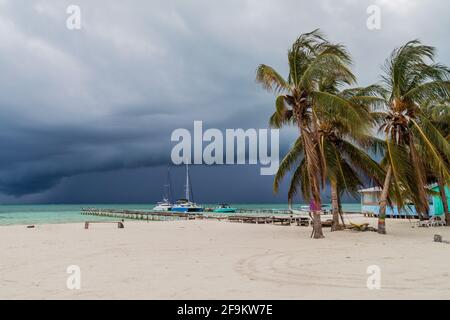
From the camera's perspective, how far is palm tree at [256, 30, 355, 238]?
1666 centimetres

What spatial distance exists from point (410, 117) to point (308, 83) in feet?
18.9

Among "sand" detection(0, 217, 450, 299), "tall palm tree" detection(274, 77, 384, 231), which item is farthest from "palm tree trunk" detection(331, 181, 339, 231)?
"sand" detection(0, 217, 450, 299)

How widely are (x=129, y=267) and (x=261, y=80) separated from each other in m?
10.7

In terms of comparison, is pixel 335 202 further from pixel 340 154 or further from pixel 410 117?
pixel 410 117

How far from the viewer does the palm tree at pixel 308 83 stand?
54.6 ft

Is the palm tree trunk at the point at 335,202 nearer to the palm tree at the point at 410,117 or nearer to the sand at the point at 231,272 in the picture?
the palm tree at the point at 410,117

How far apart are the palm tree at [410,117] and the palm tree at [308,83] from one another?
2984mm

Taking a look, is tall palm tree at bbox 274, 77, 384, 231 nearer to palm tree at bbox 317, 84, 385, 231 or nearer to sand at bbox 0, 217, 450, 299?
palm tree at bbox 317, 84, 385, 231

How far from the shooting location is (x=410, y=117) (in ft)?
62.2

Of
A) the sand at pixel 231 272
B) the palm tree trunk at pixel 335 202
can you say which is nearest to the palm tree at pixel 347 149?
the palm tree trunk at pixel 335 202

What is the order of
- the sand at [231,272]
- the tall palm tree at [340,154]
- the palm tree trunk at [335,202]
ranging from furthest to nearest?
the palm tree trunk at [335,202] → the tall palm tree at [340,154] → the sand at [231,272]

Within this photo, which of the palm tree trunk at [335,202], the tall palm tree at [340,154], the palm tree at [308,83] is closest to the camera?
the palm tree at [308,83]

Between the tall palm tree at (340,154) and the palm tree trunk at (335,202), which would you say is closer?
the tall palm tree at (340,154)

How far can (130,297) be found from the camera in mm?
6957
